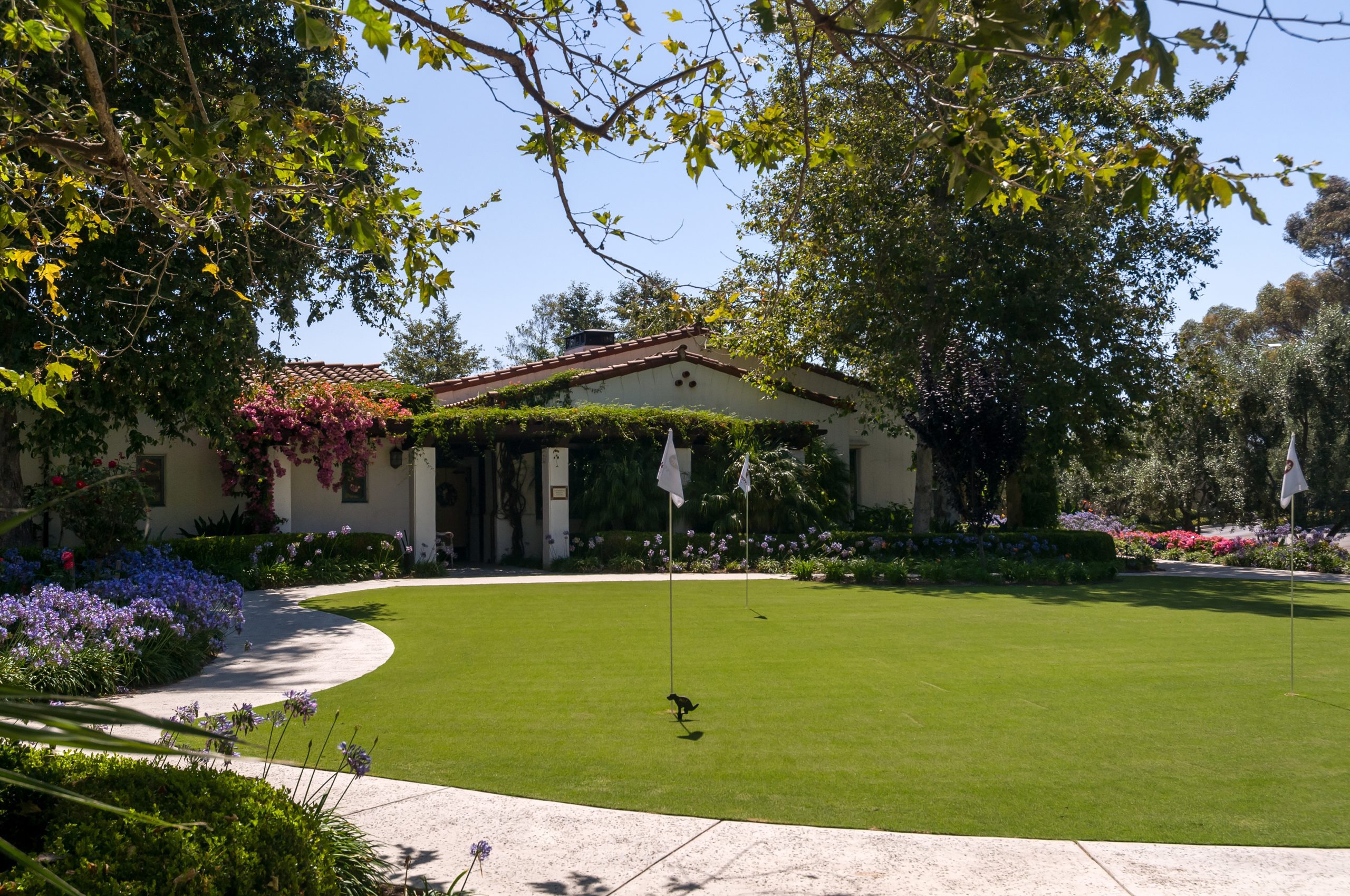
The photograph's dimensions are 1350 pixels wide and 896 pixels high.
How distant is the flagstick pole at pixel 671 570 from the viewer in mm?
8688

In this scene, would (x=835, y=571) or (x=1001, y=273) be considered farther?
(x=1001, y=273)

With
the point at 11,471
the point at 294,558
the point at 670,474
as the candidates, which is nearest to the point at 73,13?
the point at 670,474

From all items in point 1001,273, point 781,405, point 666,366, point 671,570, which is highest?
point 1001,273

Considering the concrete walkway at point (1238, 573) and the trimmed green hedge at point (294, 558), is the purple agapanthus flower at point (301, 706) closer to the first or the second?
the trimmed green hedge at point (294, 558)

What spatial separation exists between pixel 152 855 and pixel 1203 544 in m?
28.8

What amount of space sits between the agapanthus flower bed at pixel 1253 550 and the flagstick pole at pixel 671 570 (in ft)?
38.2

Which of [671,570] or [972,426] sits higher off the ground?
[972,426]

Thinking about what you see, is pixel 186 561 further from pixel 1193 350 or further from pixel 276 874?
pixel 1193 350

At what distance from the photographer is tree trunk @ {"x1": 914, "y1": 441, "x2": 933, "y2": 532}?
83.9 ft

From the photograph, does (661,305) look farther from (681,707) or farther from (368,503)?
(368,503)

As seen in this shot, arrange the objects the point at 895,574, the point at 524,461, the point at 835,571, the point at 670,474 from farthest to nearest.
Answer: the point at 524,461
the point at 835,571
the point at 895,574
the point at 670,474

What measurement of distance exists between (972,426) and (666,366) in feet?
26.5

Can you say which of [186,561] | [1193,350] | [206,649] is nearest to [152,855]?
[206,649]

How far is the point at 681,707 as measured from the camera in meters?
7.51
